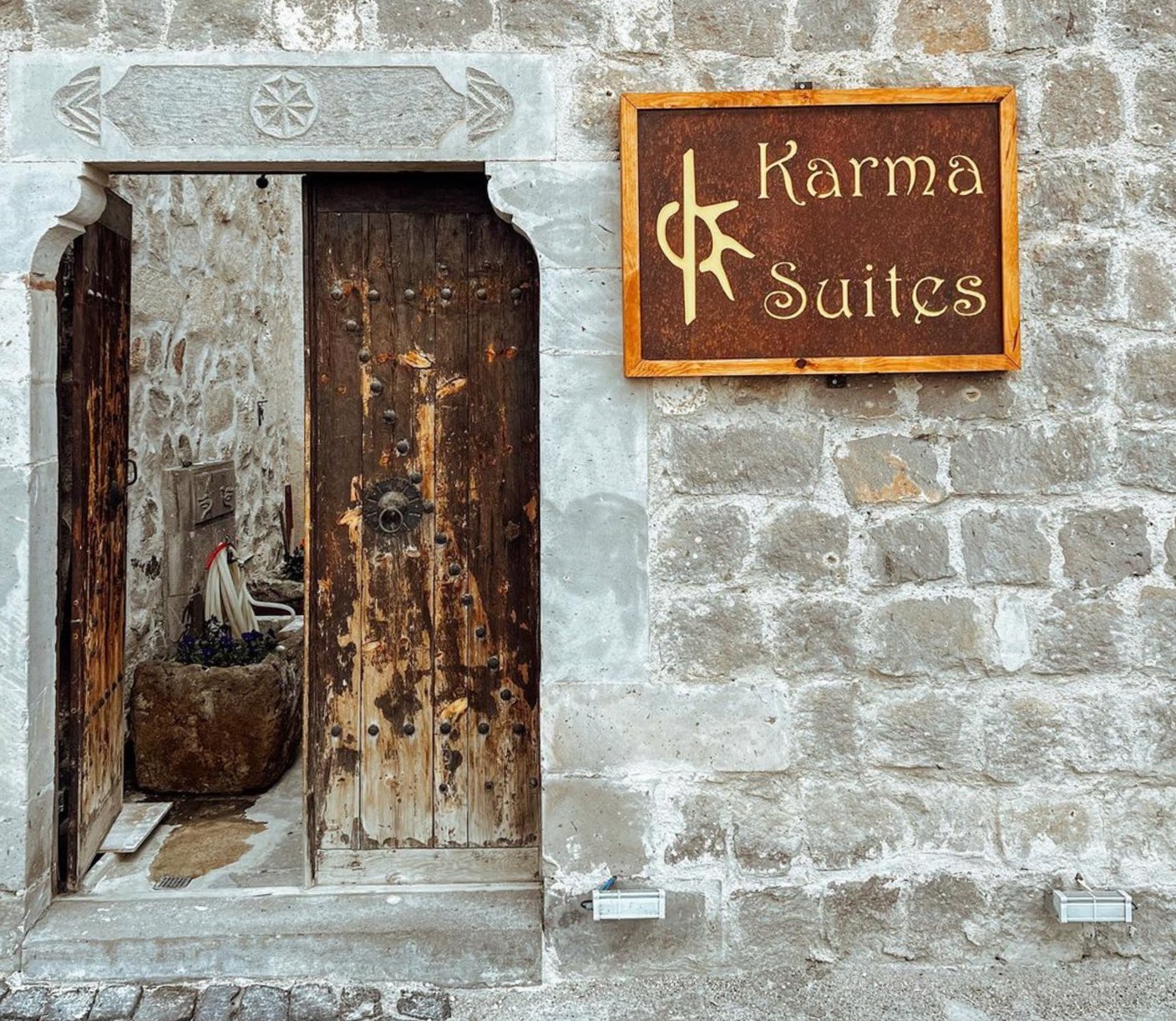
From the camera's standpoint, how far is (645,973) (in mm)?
2887

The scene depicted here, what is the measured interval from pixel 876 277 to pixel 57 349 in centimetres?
230

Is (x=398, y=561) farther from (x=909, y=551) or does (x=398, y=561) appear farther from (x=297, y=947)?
(x=909, y=551)

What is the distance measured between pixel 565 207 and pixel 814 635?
4.32ft

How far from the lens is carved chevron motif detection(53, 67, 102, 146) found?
9.23 ft

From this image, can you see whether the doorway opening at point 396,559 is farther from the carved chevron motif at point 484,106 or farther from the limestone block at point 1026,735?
the limestone block at point 1026,735

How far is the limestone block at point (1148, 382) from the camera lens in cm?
286

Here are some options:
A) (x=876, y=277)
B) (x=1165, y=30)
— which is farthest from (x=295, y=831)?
(x=1165, y=30)

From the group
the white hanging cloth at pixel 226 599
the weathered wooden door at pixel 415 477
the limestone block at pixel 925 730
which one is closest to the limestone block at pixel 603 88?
the weathered wooden door at pixel 415 477

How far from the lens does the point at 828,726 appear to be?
289 centimetres

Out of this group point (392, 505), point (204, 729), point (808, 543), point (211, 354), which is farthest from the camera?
point (211, 354)

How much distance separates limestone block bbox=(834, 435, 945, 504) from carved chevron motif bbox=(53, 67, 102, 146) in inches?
84.3

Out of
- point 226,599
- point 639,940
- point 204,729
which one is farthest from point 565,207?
point 226,599

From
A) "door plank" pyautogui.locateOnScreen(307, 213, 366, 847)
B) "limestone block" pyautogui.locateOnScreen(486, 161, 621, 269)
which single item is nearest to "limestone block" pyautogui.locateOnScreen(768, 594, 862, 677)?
"limestone block" pyautogui.locateOnScreen(486, 161, 621, 269)

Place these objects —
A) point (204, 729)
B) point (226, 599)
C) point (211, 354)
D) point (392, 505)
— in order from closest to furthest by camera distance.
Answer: point (392, 505) → point (204, 729) → point (226, 599) → point (211, 354)
